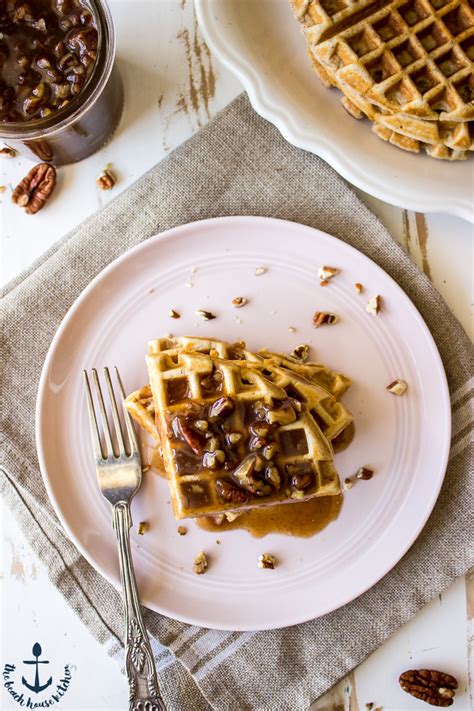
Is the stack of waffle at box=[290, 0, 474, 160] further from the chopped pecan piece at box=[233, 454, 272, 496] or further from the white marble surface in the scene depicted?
the chopped pecan piece at box=[233, 454, 272, 496]

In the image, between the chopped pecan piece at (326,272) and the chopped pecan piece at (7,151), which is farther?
the chopped pecan piece at (7,151)

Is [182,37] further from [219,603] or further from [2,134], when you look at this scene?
[219,603]

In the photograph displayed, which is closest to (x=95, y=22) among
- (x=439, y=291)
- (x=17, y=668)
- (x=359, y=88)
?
(x=359, y=88)

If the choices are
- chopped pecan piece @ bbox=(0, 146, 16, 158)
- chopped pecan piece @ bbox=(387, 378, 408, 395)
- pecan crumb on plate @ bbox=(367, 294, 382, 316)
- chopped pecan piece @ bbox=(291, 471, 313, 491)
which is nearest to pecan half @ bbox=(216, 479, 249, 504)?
chopped pecan piece @ bbox=(291, 471, 313, 491)

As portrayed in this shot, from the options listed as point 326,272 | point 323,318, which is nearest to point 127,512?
point 323,318

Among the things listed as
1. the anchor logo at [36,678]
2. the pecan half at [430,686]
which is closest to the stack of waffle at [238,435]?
the pecan half at [430,686]

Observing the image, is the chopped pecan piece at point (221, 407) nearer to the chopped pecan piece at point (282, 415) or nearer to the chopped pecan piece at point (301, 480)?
the chopped pecan piece at point (282, 415)
